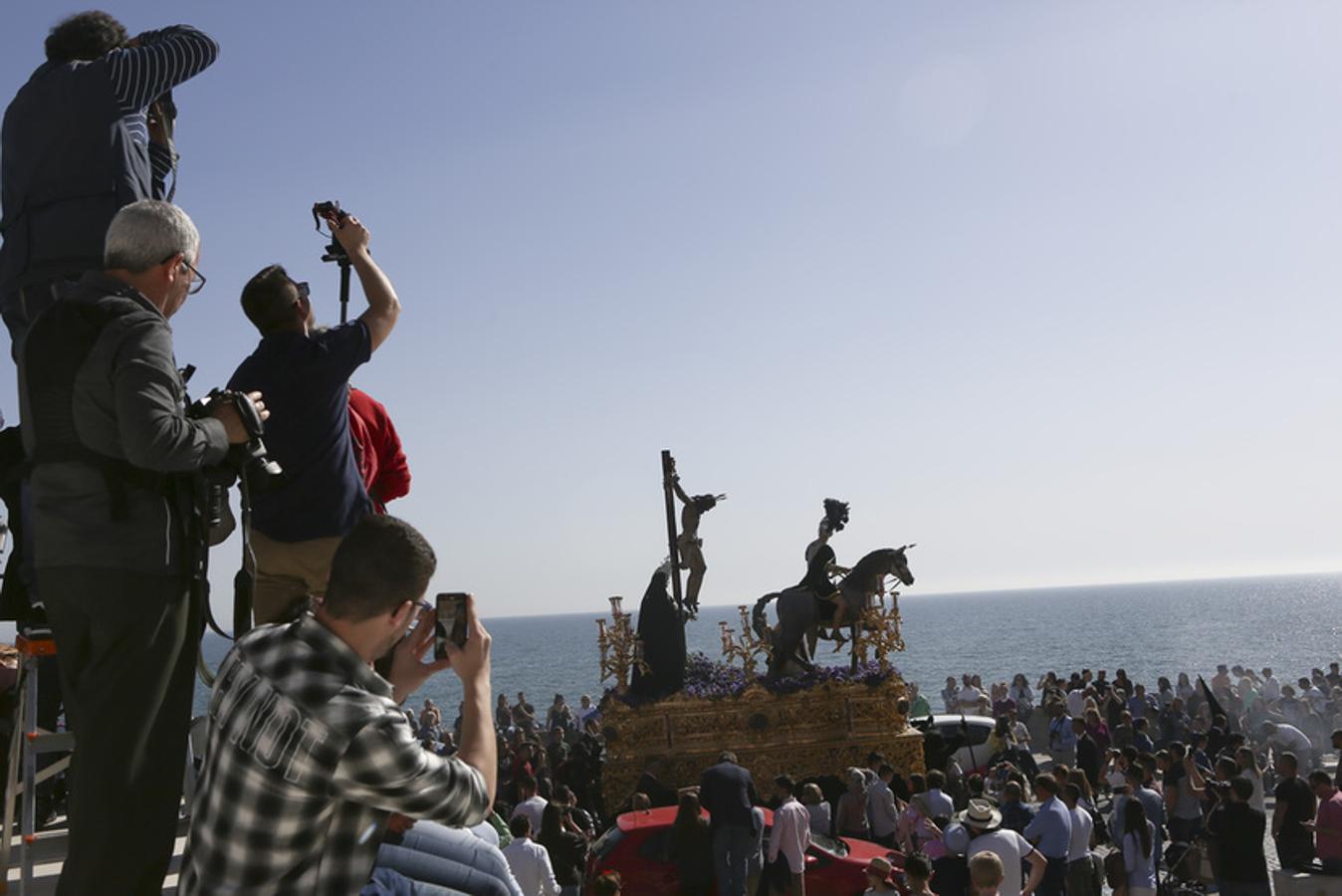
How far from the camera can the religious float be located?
2008 cm

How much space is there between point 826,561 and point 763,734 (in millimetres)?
3774

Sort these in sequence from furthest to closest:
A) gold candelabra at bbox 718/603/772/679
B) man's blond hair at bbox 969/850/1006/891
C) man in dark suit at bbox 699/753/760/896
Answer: gold candelabra at bbox 718/603/772/679, man in dark suit at bbox 699/753/760/896, man's blond hair at bbox 969/850/1006/891

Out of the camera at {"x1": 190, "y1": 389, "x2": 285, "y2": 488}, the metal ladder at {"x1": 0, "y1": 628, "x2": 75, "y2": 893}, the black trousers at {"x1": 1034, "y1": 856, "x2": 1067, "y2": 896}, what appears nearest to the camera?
the camera at {"x1": 190, "y1": 389, "x2": 285, "y2": 488}

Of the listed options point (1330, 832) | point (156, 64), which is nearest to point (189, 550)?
point (156, 64)

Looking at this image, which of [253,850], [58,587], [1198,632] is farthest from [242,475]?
[1198,632]

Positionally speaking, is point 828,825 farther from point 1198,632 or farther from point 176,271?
point 1198,632

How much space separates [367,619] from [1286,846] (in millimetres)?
11852

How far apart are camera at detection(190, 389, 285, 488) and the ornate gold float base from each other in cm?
1732

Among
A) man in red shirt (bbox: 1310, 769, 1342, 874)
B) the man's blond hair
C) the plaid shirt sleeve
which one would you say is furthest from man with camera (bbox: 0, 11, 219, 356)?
man in red shirt (bbox: 1310, 769, 1342, 874)

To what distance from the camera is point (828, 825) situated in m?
13.0

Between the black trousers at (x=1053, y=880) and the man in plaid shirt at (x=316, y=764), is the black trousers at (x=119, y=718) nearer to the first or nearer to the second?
the man in plaid shirt at (x=316, y=764)

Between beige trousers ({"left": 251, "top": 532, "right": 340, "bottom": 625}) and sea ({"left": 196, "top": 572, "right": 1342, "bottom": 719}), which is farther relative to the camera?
sea ({"left": 196, "top": 572, "right": 1342, "bottom": 719})

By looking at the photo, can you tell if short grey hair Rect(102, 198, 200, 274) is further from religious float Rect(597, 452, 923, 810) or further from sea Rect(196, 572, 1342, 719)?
sea Rect(196, 572, 1342, 719)

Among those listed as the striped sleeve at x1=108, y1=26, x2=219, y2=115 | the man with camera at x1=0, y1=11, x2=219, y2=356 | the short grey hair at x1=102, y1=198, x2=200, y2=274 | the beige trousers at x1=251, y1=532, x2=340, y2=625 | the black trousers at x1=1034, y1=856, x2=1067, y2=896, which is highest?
the striped sleeve at x1=108, y1=26, x2=219, y2=115
